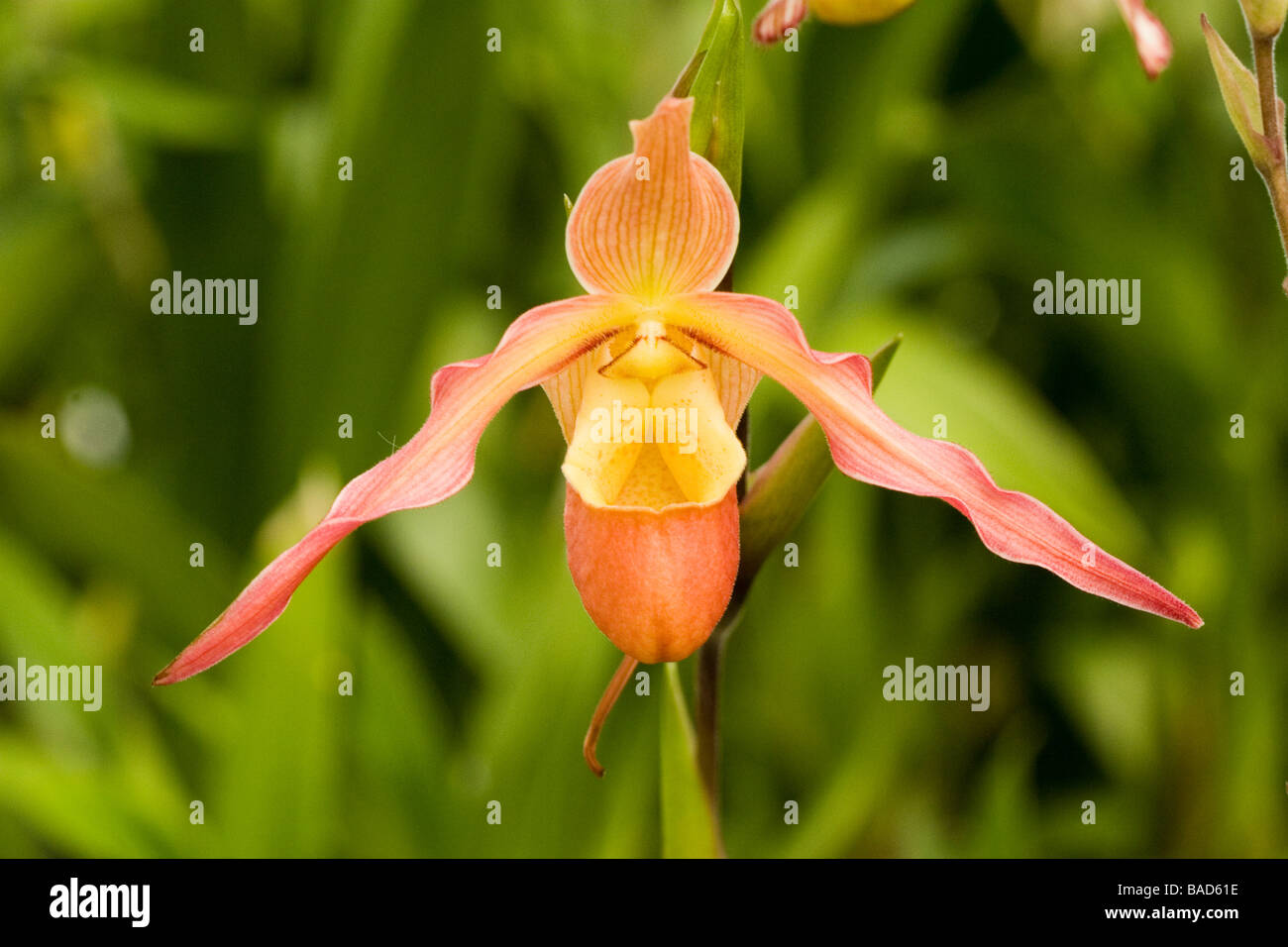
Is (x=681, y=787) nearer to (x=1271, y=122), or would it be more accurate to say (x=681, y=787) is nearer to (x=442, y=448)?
(x=442, y=448)

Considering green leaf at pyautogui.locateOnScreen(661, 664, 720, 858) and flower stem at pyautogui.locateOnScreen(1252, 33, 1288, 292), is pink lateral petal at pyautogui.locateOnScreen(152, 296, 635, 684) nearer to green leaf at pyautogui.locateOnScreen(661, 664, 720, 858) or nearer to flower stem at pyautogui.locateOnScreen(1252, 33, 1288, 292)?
green leaf at pyautogui.locateOnScreen(661, 664, 720, 858)

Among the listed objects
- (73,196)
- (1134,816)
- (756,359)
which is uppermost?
(73,196)

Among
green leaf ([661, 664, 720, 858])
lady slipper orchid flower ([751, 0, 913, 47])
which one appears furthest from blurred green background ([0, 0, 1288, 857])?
lady slipper orchid flower ([751, 0, 913, 47])

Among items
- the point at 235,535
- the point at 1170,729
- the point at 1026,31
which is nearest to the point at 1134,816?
the point at 1170,729

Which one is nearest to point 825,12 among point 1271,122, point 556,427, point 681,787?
point 1271,122

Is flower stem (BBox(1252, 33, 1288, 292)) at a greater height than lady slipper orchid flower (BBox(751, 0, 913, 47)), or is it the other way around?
lady slipper orchid flower (BBox(751, 0, 913, 47))

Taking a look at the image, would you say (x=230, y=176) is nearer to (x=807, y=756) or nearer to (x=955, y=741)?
(x=807, y=756)
